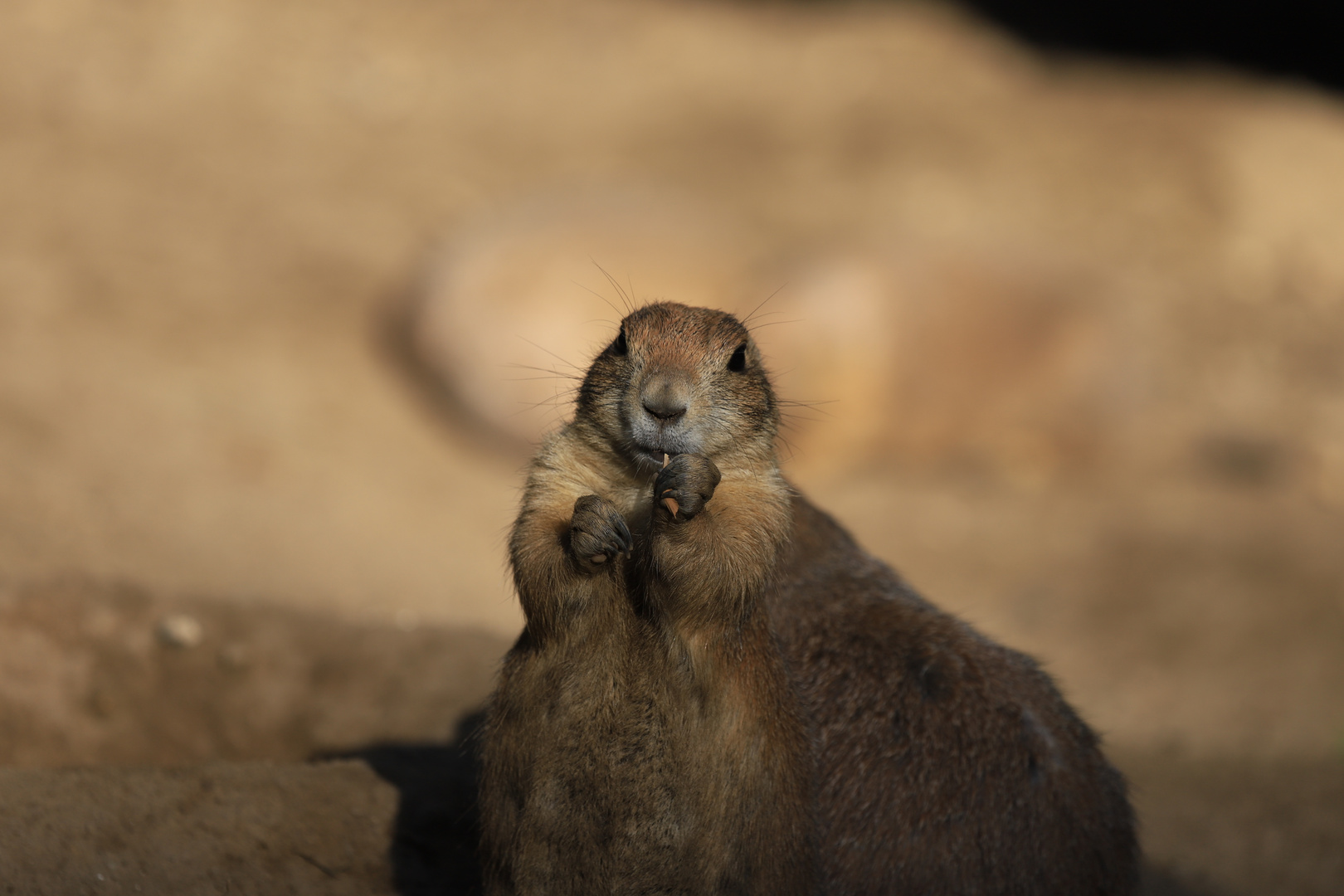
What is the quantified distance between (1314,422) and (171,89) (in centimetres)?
1496

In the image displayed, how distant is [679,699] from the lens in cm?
371

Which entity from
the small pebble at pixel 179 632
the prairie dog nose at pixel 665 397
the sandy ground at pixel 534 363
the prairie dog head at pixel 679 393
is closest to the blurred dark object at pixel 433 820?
the sandy ground at pixel 534 363

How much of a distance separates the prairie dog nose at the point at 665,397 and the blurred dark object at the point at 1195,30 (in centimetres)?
2061

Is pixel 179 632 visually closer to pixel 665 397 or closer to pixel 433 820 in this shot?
pixel 433 820

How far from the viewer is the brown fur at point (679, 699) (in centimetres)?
366

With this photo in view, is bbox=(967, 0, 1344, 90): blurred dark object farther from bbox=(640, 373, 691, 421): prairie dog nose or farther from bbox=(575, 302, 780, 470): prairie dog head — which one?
bbox=(640, 373, 691, 421): prairie dog nose

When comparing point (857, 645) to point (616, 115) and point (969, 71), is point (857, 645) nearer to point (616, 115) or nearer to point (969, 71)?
point (616, 115)

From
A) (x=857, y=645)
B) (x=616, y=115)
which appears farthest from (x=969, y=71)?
(x=857, y=645)

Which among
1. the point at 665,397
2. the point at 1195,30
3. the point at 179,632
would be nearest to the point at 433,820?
the point at 179,632

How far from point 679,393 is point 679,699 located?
906 millimetres

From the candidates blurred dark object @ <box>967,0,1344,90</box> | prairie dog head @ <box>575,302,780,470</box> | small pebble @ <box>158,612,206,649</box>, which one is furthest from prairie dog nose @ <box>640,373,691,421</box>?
blurred dark object @ <box>967,0,1344,90</box>

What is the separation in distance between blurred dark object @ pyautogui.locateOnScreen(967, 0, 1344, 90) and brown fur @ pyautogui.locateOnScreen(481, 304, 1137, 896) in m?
20.3

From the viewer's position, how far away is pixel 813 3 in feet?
73.1

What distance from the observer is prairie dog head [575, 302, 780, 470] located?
3.68 meters
